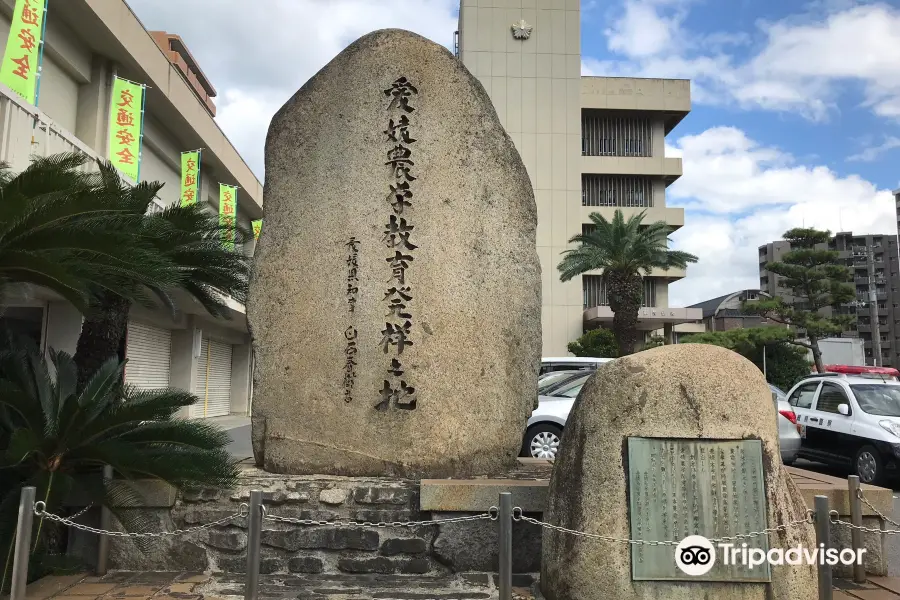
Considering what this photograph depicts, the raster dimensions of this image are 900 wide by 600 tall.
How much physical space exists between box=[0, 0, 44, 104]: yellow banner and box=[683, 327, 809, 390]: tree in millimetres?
20685

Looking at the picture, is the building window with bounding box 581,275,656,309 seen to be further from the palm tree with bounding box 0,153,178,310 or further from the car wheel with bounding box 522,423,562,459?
the palm tree with bounding box 0,153,178,310

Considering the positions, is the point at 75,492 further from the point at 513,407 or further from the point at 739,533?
the point at 739,533

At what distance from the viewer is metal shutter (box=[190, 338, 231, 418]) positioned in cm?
2055

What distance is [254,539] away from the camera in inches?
144

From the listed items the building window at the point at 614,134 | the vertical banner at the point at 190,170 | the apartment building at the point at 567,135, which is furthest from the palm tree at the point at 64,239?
the building window at the point at 614,134

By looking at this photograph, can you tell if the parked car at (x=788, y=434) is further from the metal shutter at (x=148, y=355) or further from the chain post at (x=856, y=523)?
the metal shutter at (x=148, y=355)

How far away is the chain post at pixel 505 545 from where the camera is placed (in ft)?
12.1

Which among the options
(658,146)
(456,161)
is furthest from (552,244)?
(456,161)

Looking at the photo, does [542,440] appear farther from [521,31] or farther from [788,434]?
[521,31]

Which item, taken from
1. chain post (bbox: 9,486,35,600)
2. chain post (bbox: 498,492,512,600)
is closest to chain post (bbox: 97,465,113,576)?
chain post (bbox: 9,486,35,600)

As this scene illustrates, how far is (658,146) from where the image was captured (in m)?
37.5

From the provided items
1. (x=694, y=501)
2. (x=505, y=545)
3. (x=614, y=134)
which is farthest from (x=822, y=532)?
(x=614, y=134)

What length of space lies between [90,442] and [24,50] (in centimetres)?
768

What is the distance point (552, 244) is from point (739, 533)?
31.9 metres
